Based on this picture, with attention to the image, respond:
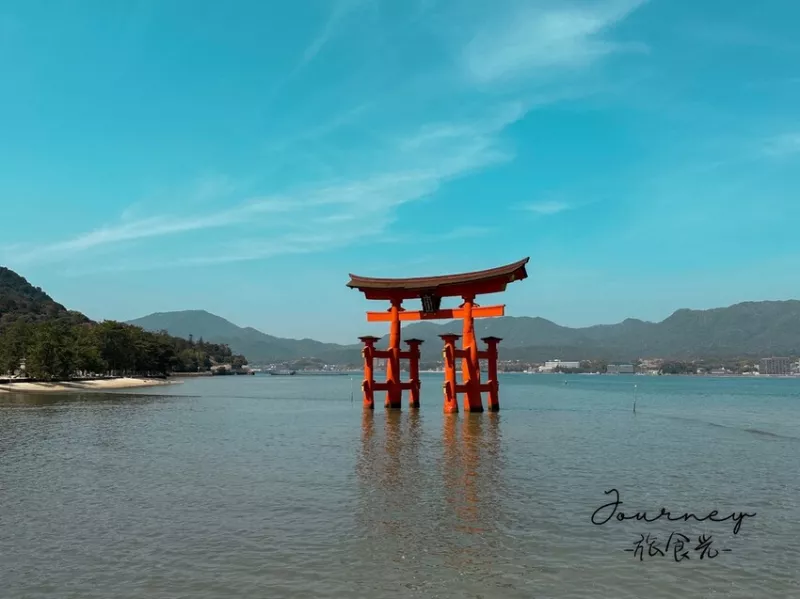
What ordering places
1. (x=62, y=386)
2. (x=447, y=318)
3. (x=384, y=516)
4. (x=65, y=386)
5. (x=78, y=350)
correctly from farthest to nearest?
1. (x=78, y=350)
2. (x=65, y=386)
3. (x=62, y=386)
4. (x=447, y=318)
5. (x=384, y=516)

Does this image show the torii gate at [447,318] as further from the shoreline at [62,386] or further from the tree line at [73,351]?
the tree line at [73,351]

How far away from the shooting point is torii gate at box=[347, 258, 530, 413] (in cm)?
3225

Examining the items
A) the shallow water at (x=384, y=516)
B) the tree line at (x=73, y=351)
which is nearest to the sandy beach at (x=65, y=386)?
the tree line at (x=73, y=351)

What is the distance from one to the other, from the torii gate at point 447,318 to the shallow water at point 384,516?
9.42m

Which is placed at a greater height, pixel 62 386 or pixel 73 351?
pixel 73 351

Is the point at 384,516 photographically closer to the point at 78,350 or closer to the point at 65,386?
the point at 65,386

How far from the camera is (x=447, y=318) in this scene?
34.6 meters

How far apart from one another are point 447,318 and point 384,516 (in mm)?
23717

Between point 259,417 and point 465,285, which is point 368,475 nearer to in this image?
point 465,285

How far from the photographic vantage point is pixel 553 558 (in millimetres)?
8891

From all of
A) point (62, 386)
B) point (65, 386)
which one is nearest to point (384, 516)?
point (62, 386)

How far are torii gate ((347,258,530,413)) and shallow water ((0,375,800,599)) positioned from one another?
9419mm

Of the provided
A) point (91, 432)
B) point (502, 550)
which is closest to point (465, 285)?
point (91, 432)

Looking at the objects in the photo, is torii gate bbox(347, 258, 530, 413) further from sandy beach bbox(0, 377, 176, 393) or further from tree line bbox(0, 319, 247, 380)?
tree line bbox(0, 319, 247, 380)
